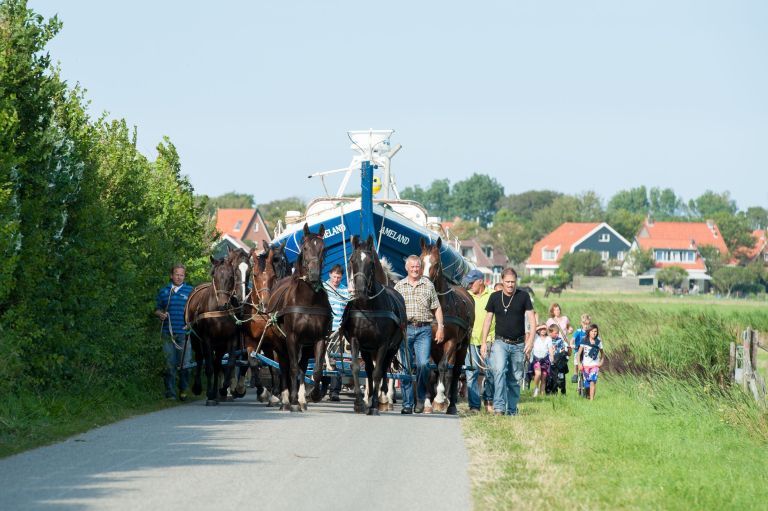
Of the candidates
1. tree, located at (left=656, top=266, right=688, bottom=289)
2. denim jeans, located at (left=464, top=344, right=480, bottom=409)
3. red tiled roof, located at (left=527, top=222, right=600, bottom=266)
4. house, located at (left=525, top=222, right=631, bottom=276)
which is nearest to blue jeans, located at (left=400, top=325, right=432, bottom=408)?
denim jeans, located at (left=464, top=344, right=480, bottom=409)

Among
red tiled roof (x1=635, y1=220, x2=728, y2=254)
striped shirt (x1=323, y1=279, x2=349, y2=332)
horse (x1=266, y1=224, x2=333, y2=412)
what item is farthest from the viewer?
red tiled roof (x1=635, y1=220, x2=728, y2=254)

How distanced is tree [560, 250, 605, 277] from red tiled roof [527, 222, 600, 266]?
11.0 meters

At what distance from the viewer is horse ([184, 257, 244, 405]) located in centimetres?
2020

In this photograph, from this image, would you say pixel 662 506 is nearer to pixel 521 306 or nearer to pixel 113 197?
pixel 521 306

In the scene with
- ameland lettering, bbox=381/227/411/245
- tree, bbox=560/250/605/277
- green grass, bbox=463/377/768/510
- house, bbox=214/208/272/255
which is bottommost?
green grass, bbox=463/377/768/510

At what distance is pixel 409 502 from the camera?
1038 centimetres

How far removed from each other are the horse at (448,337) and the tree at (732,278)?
11436cm

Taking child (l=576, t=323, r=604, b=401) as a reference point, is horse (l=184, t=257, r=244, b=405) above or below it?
above

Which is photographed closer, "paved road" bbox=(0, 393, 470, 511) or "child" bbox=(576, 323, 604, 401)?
"paved road" bbox=(0, 393, 470, 511)

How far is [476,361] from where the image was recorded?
20406 millimetres

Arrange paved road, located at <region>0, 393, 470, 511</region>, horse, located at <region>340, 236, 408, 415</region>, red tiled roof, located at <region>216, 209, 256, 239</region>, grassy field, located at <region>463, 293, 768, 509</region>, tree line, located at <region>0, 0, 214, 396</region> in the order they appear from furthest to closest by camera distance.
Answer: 1. red tiled roof, located at <region>216, 209, 256, 239</region>
2. horse, located at <region>340, 236, 408, 415</region>
3. tree line, located at <region>0, 0, 214, 396</region>
4. grassy field, located at <region>463, 293, 768, 509</region>
5. paved road, located at <region>0, 393, 470, 511</region>

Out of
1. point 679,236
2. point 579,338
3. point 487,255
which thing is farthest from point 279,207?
point 579,338

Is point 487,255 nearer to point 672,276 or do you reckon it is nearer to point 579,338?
point 672,276

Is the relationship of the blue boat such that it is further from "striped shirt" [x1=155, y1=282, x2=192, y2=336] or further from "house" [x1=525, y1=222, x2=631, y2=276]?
"house" [x1=525, y1=222, x2=631, y2=276]
